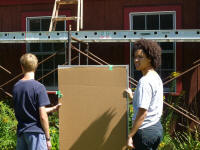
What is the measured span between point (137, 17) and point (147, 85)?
13.1ft

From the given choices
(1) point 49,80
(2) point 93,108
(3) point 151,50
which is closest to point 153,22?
(1) point 49,80

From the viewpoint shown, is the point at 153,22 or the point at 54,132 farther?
the point at 153,22

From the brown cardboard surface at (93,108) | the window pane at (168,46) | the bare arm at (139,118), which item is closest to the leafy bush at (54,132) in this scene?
the brown cardboard surface at (93,108)

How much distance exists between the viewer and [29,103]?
291 cm

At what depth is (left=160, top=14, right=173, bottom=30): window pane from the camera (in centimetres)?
619

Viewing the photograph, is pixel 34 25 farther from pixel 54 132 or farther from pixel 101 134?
pixel 101 134

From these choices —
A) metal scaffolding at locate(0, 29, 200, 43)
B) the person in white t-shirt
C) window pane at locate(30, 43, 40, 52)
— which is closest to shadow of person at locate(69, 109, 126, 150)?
the person in white t-shirt

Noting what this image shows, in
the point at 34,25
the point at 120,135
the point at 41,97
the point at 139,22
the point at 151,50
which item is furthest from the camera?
the point at 34,25

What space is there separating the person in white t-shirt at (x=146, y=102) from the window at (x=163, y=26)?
3.51m

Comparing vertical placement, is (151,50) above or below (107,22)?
below

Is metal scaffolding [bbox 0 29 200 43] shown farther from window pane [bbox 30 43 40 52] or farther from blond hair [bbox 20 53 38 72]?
blond hair [bbox 20 53 38 72]

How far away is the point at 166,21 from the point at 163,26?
122mm

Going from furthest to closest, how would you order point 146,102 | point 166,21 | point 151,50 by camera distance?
point 166,21, point 151,50, point 146,102

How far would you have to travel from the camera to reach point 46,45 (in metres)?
6.95
